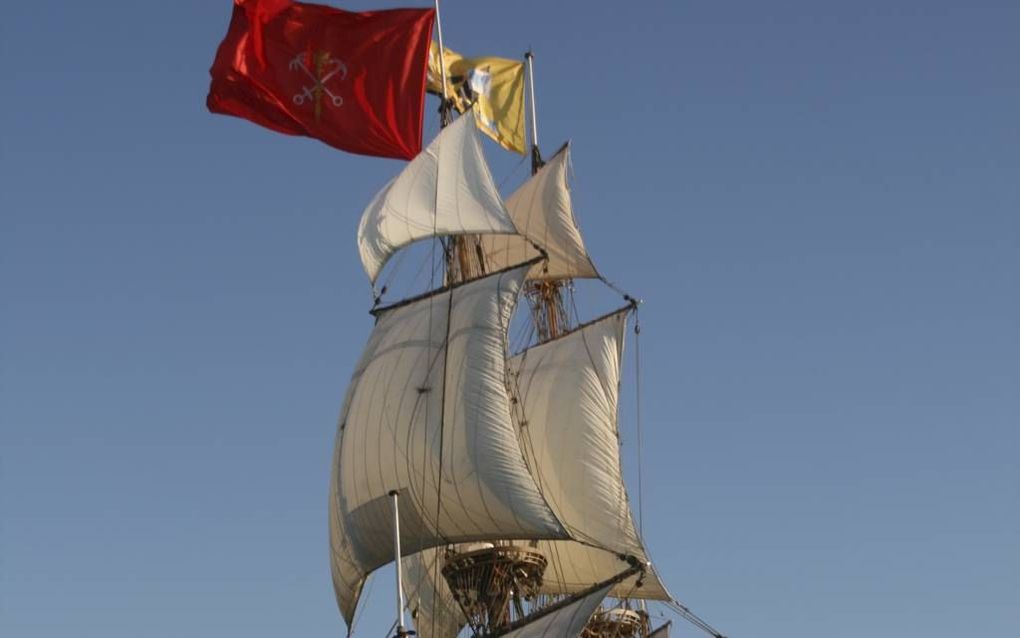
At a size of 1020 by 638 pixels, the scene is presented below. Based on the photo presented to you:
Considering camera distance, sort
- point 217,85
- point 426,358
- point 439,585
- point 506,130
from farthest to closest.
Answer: point 506,130, point 439,585, point 426,358, point 217,85

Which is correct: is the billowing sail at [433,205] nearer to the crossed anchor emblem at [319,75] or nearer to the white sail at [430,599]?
the crossed anchor emblem at [319,75]

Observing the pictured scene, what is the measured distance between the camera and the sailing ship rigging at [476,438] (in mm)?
58312

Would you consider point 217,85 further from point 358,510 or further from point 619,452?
point 619,452

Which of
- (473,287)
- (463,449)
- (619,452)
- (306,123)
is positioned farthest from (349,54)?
(619,452)

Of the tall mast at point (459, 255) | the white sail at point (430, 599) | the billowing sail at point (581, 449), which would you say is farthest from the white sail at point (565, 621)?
the tall mast at point (459, 255)

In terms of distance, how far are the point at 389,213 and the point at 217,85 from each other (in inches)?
262

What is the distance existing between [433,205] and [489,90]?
1204cm

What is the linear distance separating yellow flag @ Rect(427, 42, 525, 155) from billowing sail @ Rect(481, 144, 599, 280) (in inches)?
118

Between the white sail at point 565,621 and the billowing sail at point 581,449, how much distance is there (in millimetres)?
2872

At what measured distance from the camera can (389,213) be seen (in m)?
59.3

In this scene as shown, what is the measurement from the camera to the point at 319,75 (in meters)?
58.2

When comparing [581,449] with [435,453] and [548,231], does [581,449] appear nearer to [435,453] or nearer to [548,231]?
[548,231]

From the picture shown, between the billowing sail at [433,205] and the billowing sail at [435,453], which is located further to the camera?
the billowing sail at [433,205]

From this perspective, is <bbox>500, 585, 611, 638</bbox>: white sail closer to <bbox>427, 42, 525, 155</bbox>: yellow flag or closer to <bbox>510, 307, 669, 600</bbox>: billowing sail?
<bbox>510, 307, 669, 600</bbox>: billowing sail
